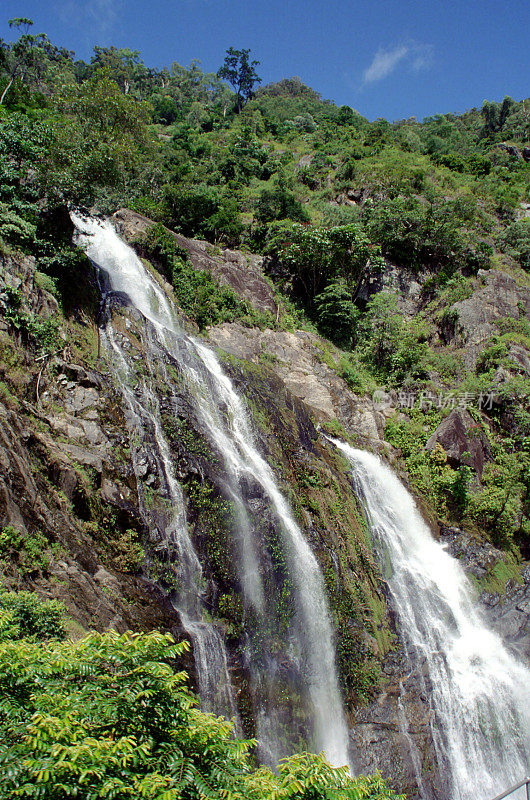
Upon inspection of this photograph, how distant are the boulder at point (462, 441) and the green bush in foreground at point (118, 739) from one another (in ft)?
57.3

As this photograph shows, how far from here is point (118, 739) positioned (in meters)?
3.55

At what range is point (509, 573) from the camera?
18328 millimetres

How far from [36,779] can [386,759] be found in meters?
11.6

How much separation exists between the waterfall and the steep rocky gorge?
0.31m

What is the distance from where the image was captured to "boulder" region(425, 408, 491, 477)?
20.1 meters

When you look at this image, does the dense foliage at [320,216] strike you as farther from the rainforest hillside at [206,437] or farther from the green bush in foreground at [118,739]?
the green bush in foreground at [118,739]

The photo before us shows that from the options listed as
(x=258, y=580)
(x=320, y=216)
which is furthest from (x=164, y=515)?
(x=320, y=216)

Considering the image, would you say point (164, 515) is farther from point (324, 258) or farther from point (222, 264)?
point (324, 258)

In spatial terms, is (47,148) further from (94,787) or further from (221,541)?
(94,787)

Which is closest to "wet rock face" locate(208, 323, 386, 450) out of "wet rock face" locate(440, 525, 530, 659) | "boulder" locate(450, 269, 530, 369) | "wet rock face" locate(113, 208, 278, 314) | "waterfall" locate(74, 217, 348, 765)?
"wet rock face" locate(113, 208, 278, 314)

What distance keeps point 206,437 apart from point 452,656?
10.1 meters

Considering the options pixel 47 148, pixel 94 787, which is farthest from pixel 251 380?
pixel 94 787

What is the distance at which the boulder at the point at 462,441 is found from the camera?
20141 millimetres

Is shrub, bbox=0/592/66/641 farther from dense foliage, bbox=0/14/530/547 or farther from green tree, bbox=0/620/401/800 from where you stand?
dense foliage, bbox=0/14/530/547
